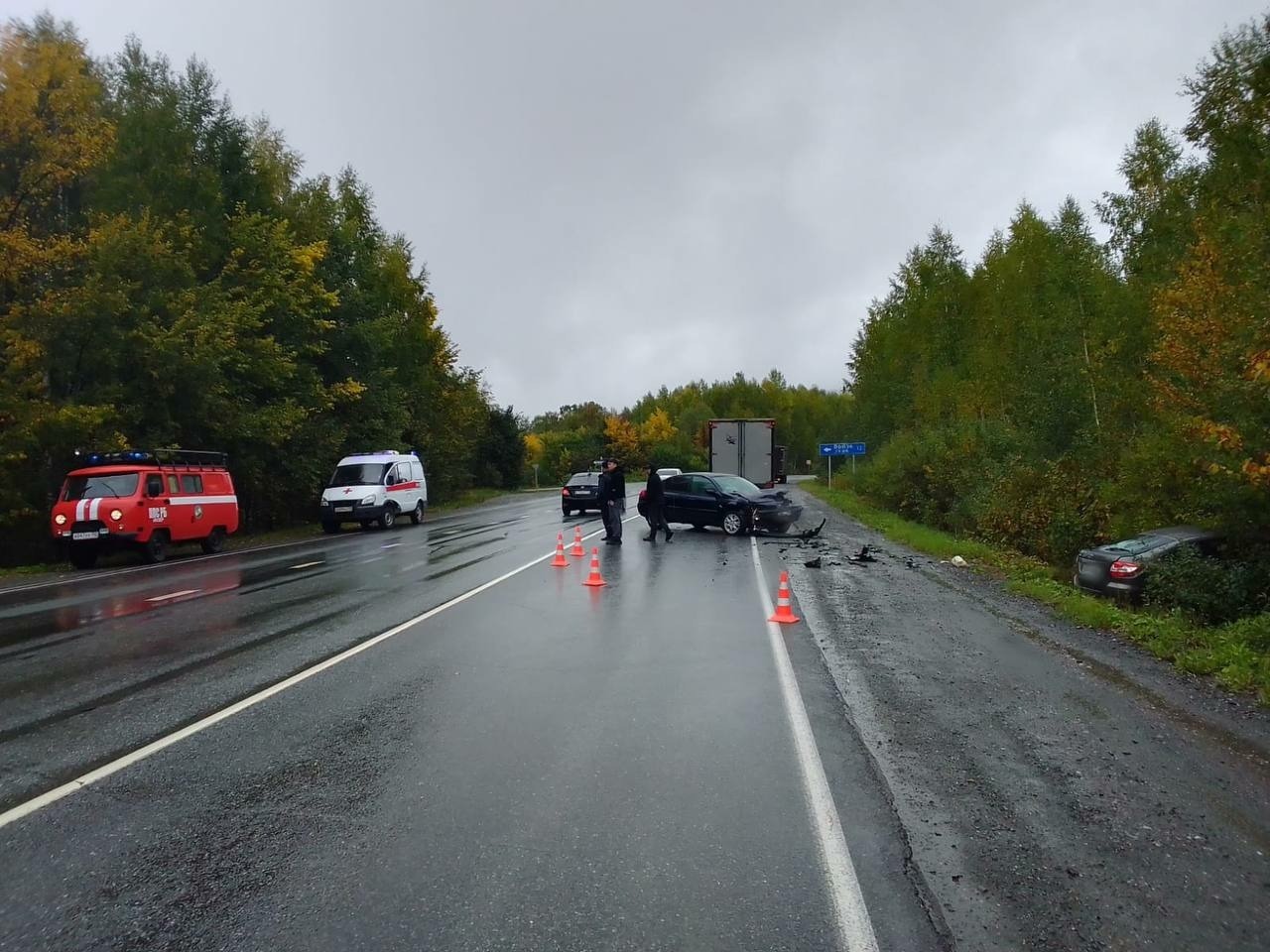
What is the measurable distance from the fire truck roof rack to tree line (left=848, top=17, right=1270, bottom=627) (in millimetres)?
18856

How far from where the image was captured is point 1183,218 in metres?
22.2

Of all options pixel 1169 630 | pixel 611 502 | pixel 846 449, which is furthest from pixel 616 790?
pixel 846 449

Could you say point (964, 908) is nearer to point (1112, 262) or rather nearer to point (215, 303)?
point (215, 303)

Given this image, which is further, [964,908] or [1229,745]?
[1229,745]

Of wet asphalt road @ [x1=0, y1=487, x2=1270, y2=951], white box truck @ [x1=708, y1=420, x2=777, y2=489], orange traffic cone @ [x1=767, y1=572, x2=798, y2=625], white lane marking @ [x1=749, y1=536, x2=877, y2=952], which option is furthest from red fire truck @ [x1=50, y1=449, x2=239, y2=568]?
white box truck @ [x1=708, y1=420, x2=777, y2=489]

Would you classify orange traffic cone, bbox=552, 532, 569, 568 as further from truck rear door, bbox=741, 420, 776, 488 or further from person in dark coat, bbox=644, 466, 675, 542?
truck rear door, bbox=741, 420, 776, 488

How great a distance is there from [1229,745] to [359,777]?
554cm

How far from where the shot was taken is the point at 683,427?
12488cm

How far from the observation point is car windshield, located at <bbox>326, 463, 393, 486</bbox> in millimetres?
28312

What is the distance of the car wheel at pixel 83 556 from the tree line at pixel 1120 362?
19540mm

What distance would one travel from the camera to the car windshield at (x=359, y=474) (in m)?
28.3

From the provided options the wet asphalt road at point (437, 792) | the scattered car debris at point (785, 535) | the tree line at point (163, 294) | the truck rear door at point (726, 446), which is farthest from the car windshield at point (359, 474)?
the wet asphalt road at point (437, 792)

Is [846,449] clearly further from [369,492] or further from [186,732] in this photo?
[186,732]

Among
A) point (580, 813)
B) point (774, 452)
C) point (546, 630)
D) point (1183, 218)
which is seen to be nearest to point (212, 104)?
point (774, 452)
